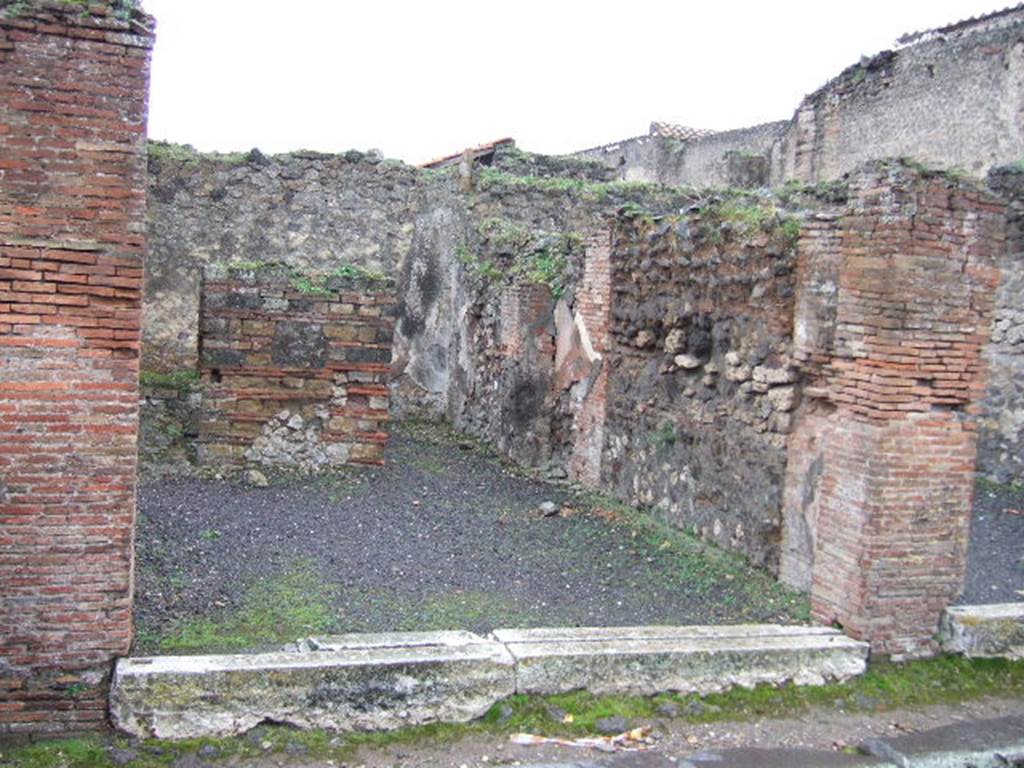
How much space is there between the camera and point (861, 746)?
168 inches

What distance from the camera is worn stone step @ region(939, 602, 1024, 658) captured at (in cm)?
513

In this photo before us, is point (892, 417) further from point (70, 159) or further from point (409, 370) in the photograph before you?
point (409, 370)

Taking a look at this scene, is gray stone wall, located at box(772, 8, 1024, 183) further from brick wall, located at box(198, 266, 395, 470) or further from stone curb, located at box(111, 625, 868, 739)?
stone curb, located at box(111, 625, 868, 739)

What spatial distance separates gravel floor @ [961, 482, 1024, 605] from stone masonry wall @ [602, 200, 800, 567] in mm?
1681

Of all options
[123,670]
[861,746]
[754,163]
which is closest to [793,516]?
[861,746]

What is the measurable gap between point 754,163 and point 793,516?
13.7 metres

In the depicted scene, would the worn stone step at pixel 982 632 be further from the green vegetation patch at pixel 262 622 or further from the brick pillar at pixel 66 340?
the brick pillar at pixel 66 340

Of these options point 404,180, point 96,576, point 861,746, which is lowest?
point 861,746

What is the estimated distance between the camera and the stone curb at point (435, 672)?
12.8ft

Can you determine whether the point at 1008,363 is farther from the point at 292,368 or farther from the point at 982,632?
the point at 292,368

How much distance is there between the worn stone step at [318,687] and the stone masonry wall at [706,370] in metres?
2.72

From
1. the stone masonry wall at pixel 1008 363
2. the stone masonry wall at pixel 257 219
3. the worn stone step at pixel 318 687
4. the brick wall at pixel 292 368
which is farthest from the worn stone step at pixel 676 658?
the stone masonry wall at pixel 257 219

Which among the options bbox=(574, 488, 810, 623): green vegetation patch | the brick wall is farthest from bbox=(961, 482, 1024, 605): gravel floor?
the brick wall

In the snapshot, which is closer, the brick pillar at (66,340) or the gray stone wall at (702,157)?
the brick pillar at (66,340)
